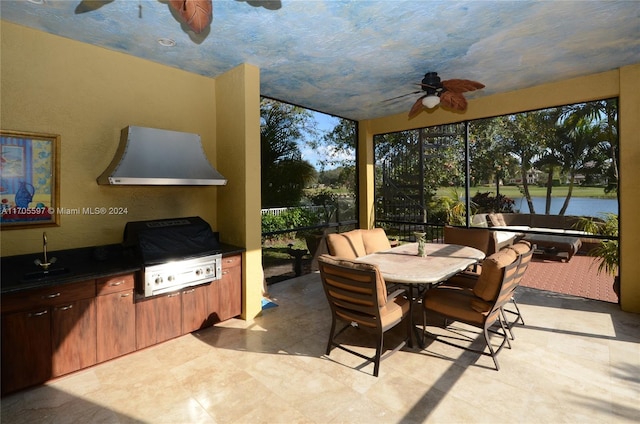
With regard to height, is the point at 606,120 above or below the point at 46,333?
above

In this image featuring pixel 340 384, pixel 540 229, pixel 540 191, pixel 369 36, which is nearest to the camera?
pixel 340 384

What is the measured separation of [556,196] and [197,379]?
23.2ft

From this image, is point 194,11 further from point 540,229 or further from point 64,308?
point 540,229

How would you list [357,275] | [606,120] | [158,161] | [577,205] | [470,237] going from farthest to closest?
[577,205], [606,120], [470,237], [158,161], [357,275]

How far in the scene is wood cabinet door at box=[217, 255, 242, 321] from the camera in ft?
11.3

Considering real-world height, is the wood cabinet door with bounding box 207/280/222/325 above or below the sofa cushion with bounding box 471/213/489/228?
below

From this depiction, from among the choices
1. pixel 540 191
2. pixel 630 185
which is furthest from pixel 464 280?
pixel 540 191

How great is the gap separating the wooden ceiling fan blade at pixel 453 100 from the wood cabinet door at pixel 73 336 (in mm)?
3896

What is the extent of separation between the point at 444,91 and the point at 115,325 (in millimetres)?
3965

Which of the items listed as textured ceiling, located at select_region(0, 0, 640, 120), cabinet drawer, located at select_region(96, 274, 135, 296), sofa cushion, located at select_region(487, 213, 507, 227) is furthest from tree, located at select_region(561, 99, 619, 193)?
cabinet drawer, located at select_region(96, 274, 135, 296)

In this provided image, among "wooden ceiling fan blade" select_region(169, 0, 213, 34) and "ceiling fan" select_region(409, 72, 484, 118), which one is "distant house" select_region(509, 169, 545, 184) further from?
"wooden ceiling fan blade" select_region(169, 0, 213, 34)

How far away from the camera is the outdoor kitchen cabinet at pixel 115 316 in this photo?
2.60 metres

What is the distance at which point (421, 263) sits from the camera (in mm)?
3266

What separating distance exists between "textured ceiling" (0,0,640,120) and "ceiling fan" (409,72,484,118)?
0.65ft
